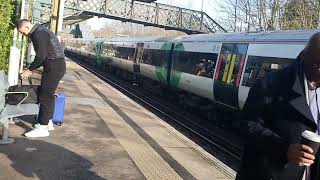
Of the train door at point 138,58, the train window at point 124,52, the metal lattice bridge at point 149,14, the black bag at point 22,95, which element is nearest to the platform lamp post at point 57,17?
the black bag at point 22,95

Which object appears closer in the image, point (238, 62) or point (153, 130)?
point (153, 130)

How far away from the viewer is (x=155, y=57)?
21.5 m

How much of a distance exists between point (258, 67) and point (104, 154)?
5.43 m

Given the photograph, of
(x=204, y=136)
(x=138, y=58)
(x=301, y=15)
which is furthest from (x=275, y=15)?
(x=204, y=136)

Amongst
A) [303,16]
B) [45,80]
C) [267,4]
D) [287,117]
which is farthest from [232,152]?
[267,4]

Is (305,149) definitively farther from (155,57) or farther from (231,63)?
(155,57)

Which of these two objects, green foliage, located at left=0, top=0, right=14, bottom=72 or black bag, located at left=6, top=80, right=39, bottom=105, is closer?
black bag, located at left=6, top=80, right=39, bottom=105

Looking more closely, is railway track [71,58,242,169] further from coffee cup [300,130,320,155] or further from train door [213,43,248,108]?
coffee cup [300,130,320,155]

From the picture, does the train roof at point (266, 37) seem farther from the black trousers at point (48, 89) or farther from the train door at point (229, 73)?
the black trousers at point (48, 89)

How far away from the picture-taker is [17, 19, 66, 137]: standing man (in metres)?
6.99

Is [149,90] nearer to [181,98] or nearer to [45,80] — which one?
[181,98]

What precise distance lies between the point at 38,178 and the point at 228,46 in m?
8.59

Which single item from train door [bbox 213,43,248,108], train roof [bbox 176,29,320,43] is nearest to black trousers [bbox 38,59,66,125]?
train roof [bbox 176,29,320,43]

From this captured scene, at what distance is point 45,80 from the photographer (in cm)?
710
